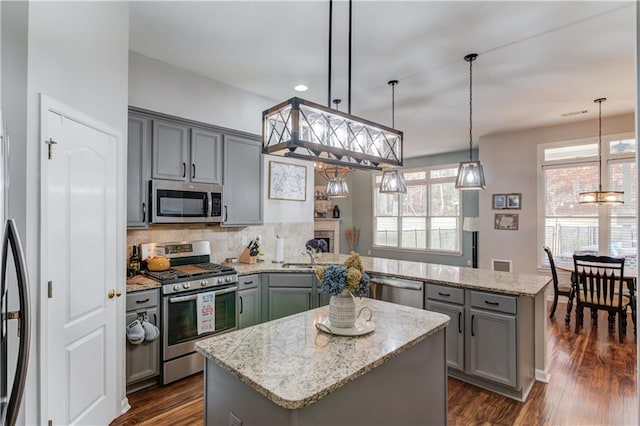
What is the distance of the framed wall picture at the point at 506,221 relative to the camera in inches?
243

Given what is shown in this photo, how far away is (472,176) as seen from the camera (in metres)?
3.33

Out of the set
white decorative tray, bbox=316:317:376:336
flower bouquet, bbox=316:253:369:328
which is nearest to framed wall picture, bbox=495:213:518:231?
white decorative tray, bbox=316:317:376:336

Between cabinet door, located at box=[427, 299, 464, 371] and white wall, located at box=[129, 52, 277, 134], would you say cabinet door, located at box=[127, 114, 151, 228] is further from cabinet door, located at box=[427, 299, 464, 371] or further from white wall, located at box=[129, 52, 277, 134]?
cabinet door, located at box=[427, 299, 464, 371]

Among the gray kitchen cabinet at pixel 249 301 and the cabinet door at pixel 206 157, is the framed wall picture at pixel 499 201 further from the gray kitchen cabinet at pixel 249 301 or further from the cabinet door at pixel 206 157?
the cabinet door at pixel 206 157

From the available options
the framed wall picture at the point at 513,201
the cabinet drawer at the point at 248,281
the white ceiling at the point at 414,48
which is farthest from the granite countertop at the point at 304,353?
the framed wall picture at the point at 513,201

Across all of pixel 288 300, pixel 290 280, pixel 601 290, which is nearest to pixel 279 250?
pixel 290 280

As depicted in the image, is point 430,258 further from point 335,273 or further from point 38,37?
point 38,37

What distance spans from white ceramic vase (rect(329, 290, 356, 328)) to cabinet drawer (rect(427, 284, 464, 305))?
1592 millimetres

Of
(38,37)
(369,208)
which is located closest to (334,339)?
(38,37)

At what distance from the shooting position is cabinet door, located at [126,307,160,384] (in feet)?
8.76

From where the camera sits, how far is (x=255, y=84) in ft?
A: 12.7

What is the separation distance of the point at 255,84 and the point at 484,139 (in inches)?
187

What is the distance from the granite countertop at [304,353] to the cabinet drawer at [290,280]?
1.62m

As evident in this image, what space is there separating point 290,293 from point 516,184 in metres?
4.87
